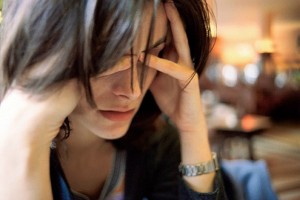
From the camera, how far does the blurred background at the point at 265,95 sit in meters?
3.66

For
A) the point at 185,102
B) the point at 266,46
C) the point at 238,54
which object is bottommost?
the point at 238,54

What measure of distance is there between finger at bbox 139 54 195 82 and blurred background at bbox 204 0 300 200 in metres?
2.82

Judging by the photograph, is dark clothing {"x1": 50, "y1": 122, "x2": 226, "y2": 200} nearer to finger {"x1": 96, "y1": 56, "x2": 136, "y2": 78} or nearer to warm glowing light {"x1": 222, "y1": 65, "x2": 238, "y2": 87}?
finger {"x1": 96, "y1": 56, "x2": 136, "y2": 78}

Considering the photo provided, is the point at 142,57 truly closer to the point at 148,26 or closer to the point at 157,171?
the point at 148,26

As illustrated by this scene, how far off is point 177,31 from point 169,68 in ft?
0.23

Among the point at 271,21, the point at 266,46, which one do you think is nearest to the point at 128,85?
the point at 271,21

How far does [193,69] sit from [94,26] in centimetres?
27

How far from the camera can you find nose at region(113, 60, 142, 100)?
1.86ft

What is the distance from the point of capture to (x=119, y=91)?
1.91 feet

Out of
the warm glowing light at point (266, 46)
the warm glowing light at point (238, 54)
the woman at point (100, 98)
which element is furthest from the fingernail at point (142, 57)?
the warm glowing light at point (238, 54)

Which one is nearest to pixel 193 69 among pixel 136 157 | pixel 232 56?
pixel 136 157

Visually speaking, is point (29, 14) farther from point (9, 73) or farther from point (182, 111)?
point (182, 111)

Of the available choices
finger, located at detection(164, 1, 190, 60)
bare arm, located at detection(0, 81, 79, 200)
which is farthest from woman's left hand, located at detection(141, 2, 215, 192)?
bare arm, located at detection(0, 81, 79, 200)

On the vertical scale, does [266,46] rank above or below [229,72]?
above
